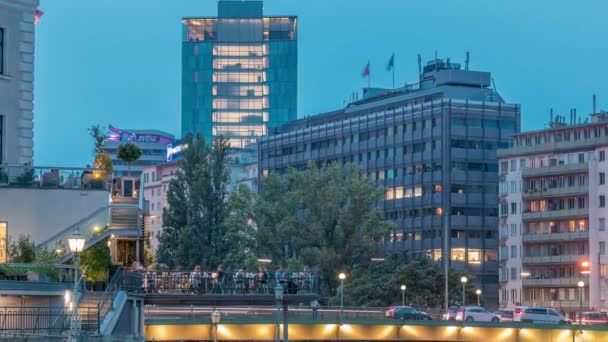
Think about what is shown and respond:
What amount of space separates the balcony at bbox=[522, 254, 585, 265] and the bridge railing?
250ft

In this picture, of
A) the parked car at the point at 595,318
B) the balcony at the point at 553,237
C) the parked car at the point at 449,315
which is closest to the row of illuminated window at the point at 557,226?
the balcony at the point at 553,237

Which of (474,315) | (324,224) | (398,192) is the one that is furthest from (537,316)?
(398,192)

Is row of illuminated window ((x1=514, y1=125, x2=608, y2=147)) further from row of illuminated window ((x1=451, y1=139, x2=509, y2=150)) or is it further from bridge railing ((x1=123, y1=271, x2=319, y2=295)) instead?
bridge railing ((x1=123, y1=271, x2=319, y2=295))

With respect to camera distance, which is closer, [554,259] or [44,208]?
[44,208]

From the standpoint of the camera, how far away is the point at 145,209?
79.0 metres

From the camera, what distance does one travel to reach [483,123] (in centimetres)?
17388

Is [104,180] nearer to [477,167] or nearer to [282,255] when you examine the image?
[282,255]

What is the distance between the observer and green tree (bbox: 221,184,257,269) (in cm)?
13562

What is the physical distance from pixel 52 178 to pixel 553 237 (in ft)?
318

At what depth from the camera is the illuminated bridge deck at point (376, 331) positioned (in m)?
93.2

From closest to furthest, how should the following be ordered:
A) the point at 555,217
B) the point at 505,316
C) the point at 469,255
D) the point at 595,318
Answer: the point at 505,316
the point at 595,318
the point at 555,217
the point at 469,255

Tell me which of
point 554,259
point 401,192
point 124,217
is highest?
point 401,192

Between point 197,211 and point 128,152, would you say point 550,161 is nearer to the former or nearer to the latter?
point 197,211

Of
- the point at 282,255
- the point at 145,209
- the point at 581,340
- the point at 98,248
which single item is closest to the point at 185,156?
the point at 282,255
